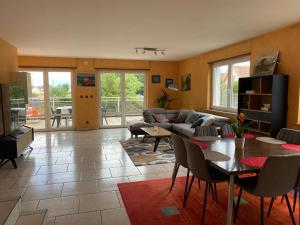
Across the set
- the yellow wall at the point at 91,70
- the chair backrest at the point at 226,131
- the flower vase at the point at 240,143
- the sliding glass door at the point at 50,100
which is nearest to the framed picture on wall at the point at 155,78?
the yellow wall at the point at 91,70

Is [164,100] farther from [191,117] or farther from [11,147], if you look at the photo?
[11,147]

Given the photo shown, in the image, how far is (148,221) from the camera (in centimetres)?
253

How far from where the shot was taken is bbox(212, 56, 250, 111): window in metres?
5.72

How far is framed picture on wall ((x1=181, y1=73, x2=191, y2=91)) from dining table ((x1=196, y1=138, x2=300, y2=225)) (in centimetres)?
509

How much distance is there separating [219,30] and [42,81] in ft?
19.8

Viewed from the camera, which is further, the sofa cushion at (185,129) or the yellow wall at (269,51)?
the sofa cushion at (185,129)

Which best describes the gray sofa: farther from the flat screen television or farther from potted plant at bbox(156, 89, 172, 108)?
the flat screen television

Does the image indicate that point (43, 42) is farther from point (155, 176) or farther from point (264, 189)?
point (264, 189)

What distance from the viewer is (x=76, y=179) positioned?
3709 millimetres

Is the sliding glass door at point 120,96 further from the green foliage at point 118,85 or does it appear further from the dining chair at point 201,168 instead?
the dining chair at point 201,168

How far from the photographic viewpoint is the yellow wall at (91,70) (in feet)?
25.4

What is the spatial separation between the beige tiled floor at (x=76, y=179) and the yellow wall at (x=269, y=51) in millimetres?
2298

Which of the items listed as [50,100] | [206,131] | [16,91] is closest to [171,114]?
[50,100]

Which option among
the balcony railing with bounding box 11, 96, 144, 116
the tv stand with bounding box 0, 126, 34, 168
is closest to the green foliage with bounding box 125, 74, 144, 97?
the balcony railing with bounding box 11, 96, 144, 116
